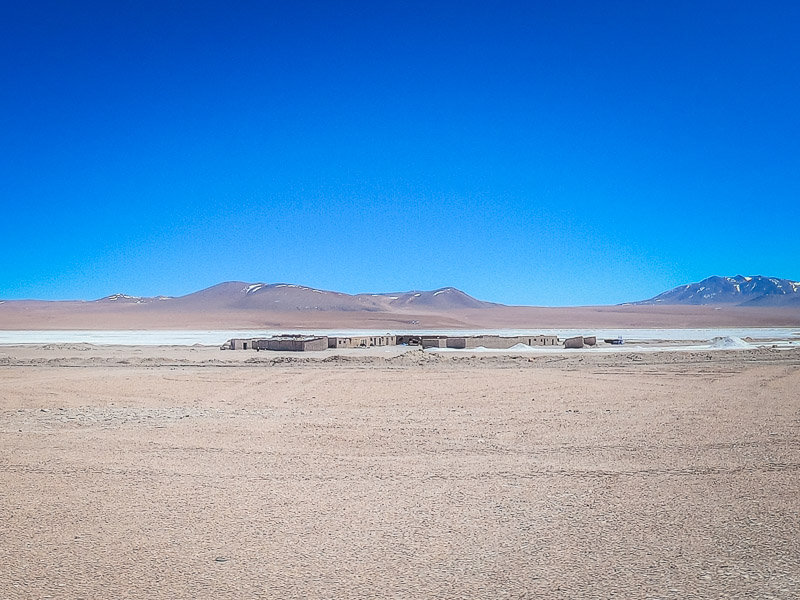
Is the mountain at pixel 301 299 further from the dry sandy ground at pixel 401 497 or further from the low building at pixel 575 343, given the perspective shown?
the dry sandy ground at pixel 401 497

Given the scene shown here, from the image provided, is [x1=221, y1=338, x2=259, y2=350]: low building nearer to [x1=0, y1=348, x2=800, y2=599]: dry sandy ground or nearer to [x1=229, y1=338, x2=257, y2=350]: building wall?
[x1=229, y1=338, x2=257, y2=350]: building wall

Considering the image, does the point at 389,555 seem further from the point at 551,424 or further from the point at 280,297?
the point at 280,297

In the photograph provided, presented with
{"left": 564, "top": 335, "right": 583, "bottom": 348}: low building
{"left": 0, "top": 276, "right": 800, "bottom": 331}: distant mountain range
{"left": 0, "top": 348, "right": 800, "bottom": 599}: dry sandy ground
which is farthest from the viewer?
{"left": 0, "top": 276, "right": 800, "bottom": 331}: distant mountain range

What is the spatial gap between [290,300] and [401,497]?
147758 millimetres

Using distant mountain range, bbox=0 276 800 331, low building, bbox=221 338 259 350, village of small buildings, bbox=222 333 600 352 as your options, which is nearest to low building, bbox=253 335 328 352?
village of small buildings, bbox=222 333 600 352

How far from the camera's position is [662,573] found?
410 cm

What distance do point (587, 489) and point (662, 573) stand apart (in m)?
1.99

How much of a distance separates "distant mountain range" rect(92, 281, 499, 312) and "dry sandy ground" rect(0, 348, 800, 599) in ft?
445

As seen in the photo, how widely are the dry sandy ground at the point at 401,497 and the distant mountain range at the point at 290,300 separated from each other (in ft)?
445

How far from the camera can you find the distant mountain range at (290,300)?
150 metres

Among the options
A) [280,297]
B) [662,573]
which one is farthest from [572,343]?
[280,297]

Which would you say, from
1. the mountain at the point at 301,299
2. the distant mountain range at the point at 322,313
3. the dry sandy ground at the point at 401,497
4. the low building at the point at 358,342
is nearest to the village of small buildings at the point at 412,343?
the low building at the point at 358,342

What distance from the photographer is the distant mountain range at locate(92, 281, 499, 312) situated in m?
150

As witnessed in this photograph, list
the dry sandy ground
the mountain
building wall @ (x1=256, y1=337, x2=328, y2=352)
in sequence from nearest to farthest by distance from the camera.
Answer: the dry sandy ground < building wall @ (x1=256, y1=337, x2=328, y2=352) < the mountain
